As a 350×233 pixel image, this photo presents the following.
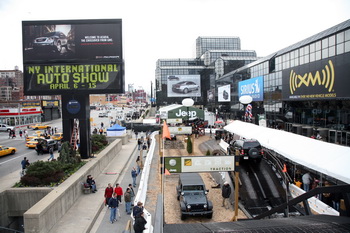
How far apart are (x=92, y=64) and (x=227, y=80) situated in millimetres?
51410

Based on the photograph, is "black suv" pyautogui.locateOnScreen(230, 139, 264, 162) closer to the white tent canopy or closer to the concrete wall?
the white tent canopy

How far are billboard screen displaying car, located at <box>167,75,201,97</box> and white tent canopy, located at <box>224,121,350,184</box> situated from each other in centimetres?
6731

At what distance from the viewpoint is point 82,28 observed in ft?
65.7

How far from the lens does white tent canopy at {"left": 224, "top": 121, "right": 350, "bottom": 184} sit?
10516 millimetres

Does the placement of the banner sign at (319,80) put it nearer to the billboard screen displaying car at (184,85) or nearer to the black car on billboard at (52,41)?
the black car on billboard at (52,41)

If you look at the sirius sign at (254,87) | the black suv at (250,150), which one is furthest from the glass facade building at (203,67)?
the black suv at (250,150)

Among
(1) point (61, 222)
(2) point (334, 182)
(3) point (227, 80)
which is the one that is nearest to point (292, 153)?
(2) point (334, 182)

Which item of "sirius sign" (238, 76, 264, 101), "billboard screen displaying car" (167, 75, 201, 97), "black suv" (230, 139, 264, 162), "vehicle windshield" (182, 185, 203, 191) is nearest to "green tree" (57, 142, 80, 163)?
"vehicle windshield" (182, 185, 203, 191)

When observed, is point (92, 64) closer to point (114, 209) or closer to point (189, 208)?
point (114, 209)

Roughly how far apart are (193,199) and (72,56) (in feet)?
45.4

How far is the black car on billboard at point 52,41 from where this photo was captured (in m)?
19.8

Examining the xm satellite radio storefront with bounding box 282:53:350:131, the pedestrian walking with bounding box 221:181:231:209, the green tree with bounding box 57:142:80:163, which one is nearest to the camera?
the pedestrian walking with bounding box 221:181:231:209

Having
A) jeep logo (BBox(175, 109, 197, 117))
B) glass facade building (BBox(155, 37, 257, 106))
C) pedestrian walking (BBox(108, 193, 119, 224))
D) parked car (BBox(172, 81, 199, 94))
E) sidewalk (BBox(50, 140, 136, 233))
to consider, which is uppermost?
glass facade building (BBox(155, 37, 257, 106))

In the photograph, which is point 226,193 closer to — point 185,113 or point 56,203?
point 56,203
